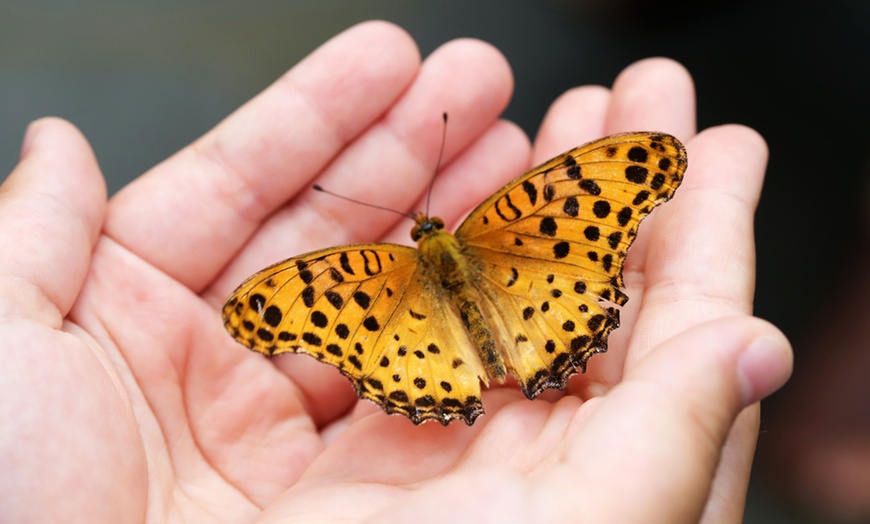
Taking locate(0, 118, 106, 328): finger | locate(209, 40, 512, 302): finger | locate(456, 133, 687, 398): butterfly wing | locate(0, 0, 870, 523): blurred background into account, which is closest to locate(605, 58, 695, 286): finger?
locate(209, 40, 512, 302): finger

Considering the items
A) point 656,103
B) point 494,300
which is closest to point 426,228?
point 494,300

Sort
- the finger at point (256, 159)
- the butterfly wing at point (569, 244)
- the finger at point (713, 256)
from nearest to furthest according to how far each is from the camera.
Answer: the finger at point (713, 256)
the butterfly wing at point (569, 244)
the finger at point (256, 159)

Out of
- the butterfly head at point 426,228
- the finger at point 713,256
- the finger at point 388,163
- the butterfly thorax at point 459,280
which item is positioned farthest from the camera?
the finger at point 388,163

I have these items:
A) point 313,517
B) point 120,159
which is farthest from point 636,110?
point 120,159

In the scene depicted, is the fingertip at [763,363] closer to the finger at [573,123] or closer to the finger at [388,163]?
the finger at [573,123]

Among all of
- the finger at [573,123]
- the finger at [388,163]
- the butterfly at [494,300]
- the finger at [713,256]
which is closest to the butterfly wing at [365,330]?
the butterfly at [494,300]

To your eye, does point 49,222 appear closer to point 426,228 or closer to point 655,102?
point 426,228

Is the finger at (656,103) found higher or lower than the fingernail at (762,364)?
higher

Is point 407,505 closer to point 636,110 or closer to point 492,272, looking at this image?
point 492,272

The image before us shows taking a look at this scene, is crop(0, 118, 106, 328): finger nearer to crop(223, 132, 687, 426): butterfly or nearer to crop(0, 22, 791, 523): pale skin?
crop(0, 22, 791, 523): pale skin
